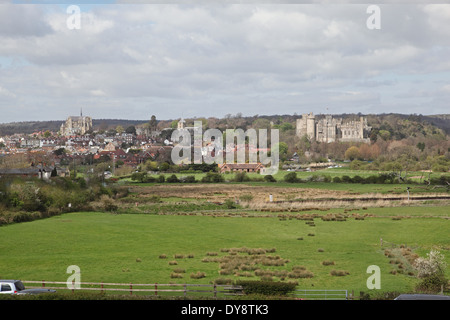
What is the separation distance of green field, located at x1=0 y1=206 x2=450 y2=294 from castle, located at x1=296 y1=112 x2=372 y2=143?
140 meters

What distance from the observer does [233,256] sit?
26.7 meters

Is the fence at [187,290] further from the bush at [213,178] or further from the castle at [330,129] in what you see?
the castle at [330,129]

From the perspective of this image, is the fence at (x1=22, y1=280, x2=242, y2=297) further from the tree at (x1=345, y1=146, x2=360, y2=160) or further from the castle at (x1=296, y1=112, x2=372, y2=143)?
the castle at (x1=296, y1=112, x2=372, y2=143)

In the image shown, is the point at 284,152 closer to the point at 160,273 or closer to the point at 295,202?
the point at 295,202

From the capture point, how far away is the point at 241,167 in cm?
9362

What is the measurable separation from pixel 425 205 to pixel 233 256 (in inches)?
1179

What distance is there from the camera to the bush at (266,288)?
18172mm

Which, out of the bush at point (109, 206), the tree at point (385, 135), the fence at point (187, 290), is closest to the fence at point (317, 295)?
the fence at point (187, 290)

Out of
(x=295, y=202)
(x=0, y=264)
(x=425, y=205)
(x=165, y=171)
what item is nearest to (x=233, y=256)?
(x=0, y=264)

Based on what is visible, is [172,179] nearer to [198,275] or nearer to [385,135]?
[198,275]

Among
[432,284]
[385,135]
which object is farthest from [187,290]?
Result: [385,135]

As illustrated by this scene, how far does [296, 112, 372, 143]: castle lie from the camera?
593 ft

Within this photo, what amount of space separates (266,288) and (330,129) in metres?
171

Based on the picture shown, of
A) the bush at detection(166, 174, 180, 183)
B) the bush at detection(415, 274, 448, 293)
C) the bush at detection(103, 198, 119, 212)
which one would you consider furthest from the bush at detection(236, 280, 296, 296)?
the bush at detection(166, 174, 180, 183)
